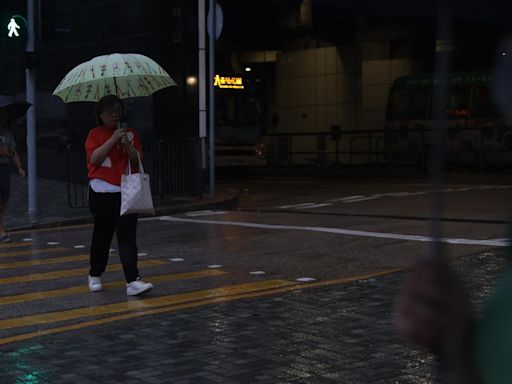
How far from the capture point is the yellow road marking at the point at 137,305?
705 cm

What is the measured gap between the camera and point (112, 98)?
8.03 metres

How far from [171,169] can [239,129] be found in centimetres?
973

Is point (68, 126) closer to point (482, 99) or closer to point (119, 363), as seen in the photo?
point (482, 99)

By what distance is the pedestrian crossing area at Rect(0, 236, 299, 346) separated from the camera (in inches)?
277

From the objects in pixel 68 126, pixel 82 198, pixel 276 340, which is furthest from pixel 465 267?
pixel 68 126

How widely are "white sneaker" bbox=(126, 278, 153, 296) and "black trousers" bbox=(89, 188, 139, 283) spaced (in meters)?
0.04

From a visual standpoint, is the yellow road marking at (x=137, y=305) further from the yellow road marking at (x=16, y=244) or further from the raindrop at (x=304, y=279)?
the yellow road marking at (x=16, y=244)

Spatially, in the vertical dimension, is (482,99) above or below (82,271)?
above

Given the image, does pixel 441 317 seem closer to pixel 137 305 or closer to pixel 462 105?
pixel 137 305

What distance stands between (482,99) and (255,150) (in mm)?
6782

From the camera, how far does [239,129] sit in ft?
88.0

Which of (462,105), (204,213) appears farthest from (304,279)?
(462,105)

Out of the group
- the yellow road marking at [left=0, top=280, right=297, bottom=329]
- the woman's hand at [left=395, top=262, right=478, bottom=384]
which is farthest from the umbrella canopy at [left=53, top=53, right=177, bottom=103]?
the woman's hand at [left=395, top=262, right=478, bottom=384]

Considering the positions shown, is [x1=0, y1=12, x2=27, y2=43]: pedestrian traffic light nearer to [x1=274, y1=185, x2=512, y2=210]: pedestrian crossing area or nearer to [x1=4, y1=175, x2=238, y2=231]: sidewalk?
[x1=4, y1=175, x2=238, y2=231]: sidewalk
